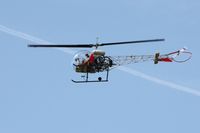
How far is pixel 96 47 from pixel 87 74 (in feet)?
14.5

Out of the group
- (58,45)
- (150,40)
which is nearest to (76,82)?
(58,45)

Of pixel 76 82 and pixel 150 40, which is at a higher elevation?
pixel 150 40

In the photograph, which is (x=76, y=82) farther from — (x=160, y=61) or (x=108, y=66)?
(x=160, y=61)

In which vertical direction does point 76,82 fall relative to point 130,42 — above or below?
below

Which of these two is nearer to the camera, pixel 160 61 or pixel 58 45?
pixel 58 45

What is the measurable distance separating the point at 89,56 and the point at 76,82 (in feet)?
28.2

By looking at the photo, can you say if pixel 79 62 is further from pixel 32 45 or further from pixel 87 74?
pixel 32 45

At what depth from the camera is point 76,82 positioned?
92.2 m

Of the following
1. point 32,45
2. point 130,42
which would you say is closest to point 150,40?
point 130,42

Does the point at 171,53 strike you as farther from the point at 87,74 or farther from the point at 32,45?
the point at 32,45

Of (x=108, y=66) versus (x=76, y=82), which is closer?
(x=76, y=82)

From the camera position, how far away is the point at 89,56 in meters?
99.8

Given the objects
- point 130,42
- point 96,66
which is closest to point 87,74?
point 96,66

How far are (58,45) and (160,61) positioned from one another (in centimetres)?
1767
